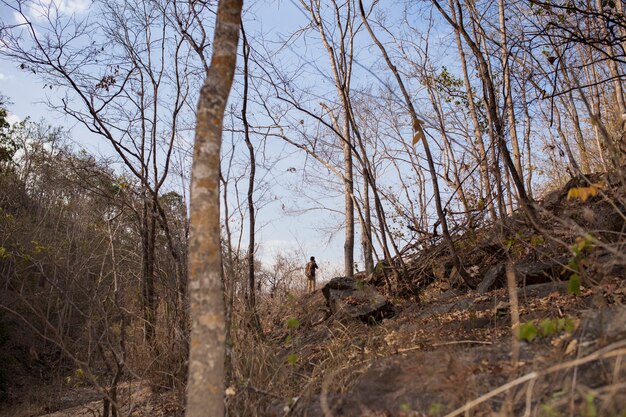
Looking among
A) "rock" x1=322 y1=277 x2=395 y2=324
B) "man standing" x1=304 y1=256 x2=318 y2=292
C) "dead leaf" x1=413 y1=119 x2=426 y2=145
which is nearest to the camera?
"dead leaf" x1=413 y1=119 x2=426 y2=145

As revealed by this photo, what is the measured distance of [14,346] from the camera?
15.2m

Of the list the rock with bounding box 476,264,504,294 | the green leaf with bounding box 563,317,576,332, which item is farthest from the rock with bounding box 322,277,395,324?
the green leaf with bounding box 563,317,576,332

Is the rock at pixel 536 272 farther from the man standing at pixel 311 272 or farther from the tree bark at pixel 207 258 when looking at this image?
the man standing at pixel 311 272

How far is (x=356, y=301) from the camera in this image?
8438 millimetres

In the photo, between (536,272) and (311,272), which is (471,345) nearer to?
(536,272)

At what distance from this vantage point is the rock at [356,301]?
7883 mm

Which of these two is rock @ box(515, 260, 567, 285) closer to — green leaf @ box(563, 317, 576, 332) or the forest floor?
the forest floor

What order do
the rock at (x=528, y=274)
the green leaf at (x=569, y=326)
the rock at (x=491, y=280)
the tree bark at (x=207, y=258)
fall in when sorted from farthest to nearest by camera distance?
the rock at (x=491, y=280)
the rock at (x=528, y=274)
the green leaf at (x=569, y=326)
the tree bark at (x=207, y=258)

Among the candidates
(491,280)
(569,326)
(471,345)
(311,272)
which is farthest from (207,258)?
(311,272)

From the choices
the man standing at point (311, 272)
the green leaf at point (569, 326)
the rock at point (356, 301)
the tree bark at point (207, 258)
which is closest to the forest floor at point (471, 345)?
the green leaf at point (569, 326)

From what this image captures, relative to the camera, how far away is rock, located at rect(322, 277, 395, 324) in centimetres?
788

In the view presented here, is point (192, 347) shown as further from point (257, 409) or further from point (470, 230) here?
point (470, 230)

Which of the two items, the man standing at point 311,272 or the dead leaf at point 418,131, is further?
the man standing at point 311,272

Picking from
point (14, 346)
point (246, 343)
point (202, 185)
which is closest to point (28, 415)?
point (14, 346)
